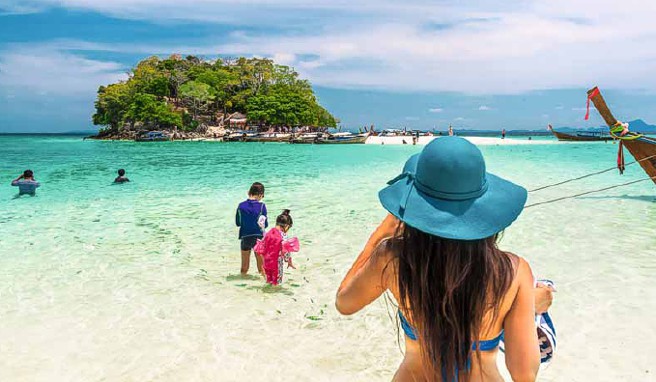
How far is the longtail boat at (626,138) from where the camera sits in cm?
1168

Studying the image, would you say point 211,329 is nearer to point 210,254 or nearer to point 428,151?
point 210,254

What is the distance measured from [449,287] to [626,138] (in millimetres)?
12432

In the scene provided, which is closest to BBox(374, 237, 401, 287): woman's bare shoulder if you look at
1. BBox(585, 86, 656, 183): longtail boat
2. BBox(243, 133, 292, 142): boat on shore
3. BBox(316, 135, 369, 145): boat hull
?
BBox(585, 86, 656, 183): longtail boat

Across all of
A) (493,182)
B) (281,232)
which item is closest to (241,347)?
(281,232)

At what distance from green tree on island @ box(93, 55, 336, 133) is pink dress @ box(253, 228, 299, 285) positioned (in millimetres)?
84310

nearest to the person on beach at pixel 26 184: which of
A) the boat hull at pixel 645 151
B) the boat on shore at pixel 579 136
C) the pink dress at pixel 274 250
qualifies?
the pink dress at pixel 274 250

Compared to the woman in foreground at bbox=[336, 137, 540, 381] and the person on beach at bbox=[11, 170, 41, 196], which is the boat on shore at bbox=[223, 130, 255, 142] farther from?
the woman in foreground at bbox=[336, 137, 540, 381]

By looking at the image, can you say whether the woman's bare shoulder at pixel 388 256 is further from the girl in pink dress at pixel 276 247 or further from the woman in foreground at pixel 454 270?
the girl in pink dress at pixel 276 247

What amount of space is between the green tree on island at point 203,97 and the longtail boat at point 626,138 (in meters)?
78.8

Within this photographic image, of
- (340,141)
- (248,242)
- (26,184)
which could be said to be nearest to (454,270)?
(248,242)

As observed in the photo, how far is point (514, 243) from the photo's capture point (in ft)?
27.2

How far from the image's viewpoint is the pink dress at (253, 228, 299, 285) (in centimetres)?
565

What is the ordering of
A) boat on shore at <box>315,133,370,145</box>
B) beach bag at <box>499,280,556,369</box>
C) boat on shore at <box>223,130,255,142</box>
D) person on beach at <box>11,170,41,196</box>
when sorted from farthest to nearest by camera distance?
boat on shore at <box>223,130,255,142</box> < boat on shore at <box>315,133,370,145</box> < person on beach at <box>11,170,41,196</box> < beach bag at <box>499,280,556,369</box>

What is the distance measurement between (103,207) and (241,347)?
10397mm
